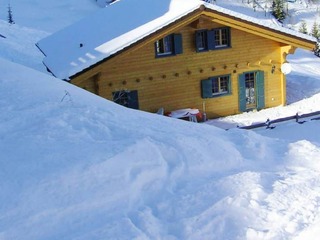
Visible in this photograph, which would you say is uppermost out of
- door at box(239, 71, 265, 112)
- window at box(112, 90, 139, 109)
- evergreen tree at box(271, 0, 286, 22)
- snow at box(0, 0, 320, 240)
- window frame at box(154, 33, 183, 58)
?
snow at box(0, 0, 320, 240)

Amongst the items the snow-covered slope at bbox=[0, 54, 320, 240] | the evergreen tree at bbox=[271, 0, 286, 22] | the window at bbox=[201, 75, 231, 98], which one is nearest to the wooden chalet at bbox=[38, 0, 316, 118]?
the window at bbox=[201, 75, 231, 98]

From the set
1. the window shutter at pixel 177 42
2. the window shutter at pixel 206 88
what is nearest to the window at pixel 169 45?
the window shutter at pixel 177 42

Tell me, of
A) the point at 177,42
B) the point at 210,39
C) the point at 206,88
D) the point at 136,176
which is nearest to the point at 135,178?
the point at 136,176

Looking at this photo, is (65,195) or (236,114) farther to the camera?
(236,114)

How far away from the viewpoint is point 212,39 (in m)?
18.6

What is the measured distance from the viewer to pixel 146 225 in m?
5.66

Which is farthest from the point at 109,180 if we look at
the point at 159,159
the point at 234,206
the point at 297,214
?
the point at 297,214

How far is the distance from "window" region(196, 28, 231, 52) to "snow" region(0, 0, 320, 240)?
9.72 m

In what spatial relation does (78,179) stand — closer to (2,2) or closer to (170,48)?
(170,48)

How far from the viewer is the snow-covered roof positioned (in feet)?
55.9

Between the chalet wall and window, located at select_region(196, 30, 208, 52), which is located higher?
window, located at select_region(196, 30, 208, 52)

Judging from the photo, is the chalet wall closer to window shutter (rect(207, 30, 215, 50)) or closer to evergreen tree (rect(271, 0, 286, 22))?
window shutter (rect(207, 30, 215, 50))

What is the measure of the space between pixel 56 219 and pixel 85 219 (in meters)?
0.35

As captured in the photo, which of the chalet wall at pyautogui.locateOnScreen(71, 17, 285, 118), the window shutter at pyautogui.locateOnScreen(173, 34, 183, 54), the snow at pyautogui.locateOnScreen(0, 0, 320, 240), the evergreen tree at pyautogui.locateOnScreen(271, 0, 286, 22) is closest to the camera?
the snow at pyautogui.locateOnScreen(0, 0, 320, 240)
